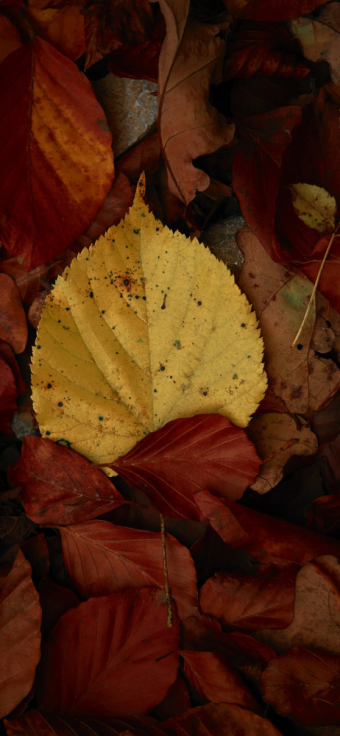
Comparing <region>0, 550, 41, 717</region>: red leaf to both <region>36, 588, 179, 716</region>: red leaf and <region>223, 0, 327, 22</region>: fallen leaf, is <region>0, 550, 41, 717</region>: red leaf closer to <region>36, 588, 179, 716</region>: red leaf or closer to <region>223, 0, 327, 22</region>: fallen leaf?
<region>36, 588, 179, 716</region>: red leaf

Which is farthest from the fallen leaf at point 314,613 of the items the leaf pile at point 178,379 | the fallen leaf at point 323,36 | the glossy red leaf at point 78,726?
the fallen leaf at point 323,36

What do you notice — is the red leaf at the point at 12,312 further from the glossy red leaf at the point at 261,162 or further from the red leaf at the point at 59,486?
the glossy red leaf at the point at 261,162

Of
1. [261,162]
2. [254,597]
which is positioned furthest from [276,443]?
[261,162]

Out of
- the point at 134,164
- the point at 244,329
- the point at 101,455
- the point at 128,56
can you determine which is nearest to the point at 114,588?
the point at 101,455

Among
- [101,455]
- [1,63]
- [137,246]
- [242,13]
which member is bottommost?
[101,455]

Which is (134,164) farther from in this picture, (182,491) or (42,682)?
(42,682)
